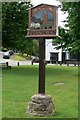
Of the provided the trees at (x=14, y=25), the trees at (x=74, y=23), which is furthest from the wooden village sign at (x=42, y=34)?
the trees at (x=14, y=25)

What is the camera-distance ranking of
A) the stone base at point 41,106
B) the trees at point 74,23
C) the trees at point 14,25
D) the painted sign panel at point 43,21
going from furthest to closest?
1. the trees at point 14,25
2. the trees at point 74,23
3. the painted sign panel at point 43,21
4. the stone base at point 41,106

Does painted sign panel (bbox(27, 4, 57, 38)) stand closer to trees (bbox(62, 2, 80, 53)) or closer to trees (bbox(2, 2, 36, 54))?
trees (bbox(62, 2, 80, 53))

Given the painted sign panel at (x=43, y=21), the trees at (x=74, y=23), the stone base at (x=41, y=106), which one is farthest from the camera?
the trees at (x=74, y=23)

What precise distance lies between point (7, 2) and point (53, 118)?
81.7ft

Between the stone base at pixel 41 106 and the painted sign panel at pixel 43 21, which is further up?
the painted sign panel at pixel 43 21

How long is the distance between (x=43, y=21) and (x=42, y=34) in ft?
1.34

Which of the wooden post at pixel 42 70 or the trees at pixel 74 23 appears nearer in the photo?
the wooden post at pixel 42 70

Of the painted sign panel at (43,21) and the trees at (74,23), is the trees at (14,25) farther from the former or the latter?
the painted sign panel at (43,21)

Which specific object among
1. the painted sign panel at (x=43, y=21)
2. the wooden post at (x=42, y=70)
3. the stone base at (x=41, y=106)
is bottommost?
the stone base at (x=41, y=106)

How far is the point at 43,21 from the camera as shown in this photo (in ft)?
35.8

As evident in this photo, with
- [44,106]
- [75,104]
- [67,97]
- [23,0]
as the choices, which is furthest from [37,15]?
[23,0]

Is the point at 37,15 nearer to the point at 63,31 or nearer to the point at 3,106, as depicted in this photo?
the point at 3,106

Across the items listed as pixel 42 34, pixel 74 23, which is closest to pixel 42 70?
pixel 42 34

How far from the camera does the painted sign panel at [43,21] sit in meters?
10.9
